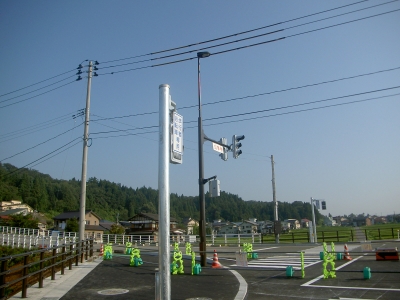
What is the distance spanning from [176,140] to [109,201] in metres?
140

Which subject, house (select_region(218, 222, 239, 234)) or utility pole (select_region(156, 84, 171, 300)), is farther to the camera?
house (select_region(218, 222, 239, 234))

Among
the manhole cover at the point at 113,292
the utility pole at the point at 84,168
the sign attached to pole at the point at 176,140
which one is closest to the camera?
the sign attached to pole at the point at 176,140

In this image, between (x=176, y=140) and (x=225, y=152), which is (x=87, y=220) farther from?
(x=176, y=140)

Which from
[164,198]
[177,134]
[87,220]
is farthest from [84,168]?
[87,220]

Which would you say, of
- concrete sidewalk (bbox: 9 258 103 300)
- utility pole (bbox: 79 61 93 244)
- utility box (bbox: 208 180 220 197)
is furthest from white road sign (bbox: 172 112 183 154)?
utility pole (bbox: 79 61 93 244)

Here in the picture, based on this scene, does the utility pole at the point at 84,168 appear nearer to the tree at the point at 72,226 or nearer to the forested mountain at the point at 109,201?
the tree at the point at 72,226

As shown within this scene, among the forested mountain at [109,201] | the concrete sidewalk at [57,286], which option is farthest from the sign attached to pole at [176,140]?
the forested mountain at [109,201]

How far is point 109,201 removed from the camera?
139 metres

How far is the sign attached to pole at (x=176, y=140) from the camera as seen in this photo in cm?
541

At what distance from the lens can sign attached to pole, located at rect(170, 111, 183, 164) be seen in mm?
5414

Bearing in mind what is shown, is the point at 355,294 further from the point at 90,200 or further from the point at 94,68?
the point at 90,200

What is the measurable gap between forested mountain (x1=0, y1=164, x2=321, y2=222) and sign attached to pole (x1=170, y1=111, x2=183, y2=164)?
335 ft

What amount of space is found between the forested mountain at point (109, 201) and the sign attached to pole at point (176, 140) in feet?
335

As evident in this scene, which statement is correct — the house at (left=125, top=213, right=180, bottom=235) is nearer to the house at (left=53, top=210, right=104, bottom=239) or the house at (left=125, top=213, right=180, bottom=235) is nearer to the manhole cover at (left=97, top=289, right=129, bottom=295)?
the house at (left=53, top=210, right=104, bottom=239)
